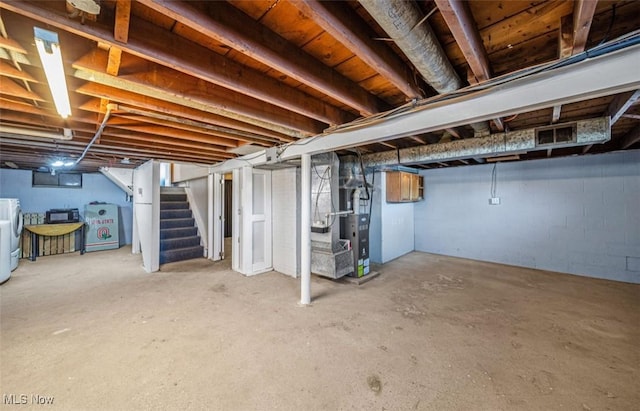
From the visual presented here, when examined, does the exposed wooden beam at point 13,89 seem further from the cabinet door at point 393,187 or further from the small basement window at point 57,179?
the small basement window at point 57,179

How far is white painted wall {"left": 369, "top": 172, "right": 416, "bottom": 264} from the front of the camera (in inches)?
195

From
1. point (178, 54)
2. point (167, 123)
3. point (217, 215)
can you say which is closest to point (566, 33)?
point (178, 54)

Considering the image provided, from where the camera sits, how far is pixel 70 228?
541 cm

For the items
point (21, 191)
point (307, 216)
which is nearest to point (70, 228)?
point (21, 191)

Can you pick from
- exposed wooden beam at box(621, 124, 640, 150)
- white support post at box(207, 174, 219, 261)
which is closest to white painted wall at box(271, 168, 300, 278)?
white support post at box(207, 174, 219, 261)

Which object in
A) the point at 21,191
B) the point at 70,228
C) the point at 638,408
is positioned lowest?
the point at 638,408

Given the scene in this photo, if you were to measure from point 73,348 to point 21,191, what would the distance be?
20.1ft

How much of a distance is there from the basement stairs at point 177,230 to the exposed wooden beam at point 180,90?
158 inches

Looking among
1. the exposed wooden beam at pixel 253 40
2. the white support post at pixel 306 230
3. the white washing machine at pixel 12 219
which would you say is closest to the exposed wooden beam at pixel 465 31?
the exposed wooden beam at pixel 253 40

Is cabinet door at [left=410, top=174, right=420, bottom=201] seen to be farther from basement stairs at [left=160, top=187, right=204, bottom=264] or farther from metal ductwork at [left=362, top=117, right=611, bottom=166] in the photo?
basement stairs at [left=160, top=187, right=204, bottom=264]

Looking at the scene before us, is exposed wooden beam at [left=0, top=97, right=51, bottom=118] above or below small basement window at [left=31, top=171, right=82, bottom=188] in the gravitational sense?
above

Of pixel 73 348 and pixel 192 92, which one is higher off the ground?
pixel 192 92

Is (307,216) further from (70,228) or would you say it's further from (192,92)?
(70,228)

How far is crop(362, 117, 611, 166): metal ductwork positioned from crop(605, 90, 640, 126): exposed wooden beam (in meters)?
0.10
